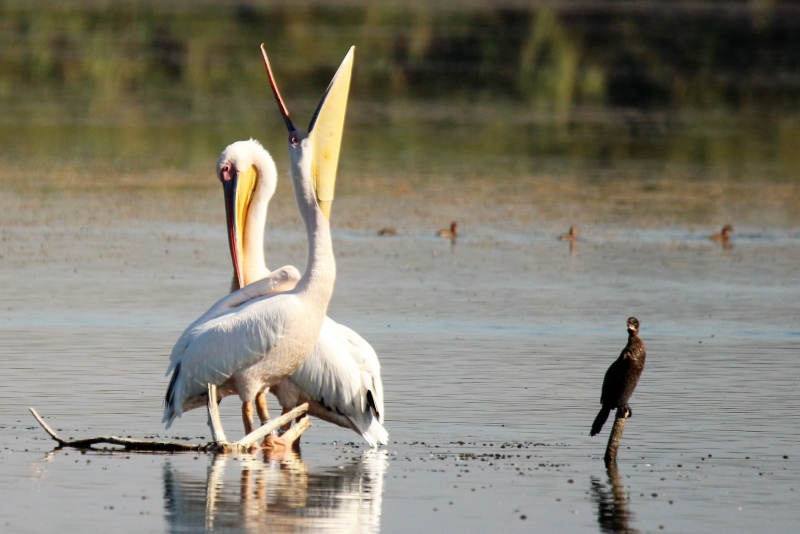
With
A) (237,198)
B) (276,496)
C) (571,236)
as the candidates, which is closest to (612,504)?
(276,496)

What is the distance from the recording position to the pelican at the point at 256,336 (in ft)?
26.0

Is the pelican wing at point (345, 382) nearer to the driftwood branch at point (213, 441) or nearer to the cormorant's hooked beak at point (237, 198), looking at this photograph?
the driftwood branch at point (213, 441)

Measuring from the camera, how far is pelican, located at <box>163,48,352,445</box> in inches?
312

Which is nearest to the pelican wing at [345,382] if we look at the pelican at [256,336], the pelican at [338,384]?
the pelican at [338,384]

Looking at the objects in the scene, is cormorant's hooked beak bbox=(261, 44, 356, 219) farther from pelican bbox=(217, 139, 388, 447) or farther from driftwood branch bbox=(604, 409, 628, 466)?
driftwood branch bbox=(604, 409, 628, 466)

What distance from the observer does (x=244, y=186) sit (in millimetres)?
9289

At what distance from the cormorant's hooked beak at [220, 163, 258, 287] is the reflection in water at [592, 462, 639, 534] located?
2.59m

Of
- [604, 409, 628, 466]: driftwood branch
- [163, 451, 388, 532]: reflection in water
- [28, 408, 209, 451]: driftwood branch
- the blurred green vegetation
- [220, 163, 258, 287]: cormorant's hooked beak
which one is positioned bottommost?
[163, 451, 388, 532]: reflection in water

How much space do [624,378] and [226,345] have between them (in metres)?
1.94

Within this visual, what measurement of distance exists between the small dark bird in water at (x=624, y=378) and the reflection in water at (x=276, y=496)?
42.8 inches

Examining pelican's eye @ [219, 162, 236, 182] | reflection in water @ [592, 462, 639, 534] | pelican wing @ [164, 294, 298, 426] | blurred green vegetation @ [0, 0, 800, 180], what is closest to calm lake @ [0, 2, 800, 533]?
reflection in water @ [592, 462, 639, 534]

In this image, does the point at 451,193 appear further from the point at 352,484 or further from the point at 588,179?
the point at 352,484

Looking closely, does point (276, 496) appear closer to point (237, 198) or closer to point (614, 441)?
point (614, 441)

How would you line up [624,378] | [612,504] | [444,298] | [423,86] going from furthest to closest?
[423,86] < [444,298] < [624,378] < [612,504]
